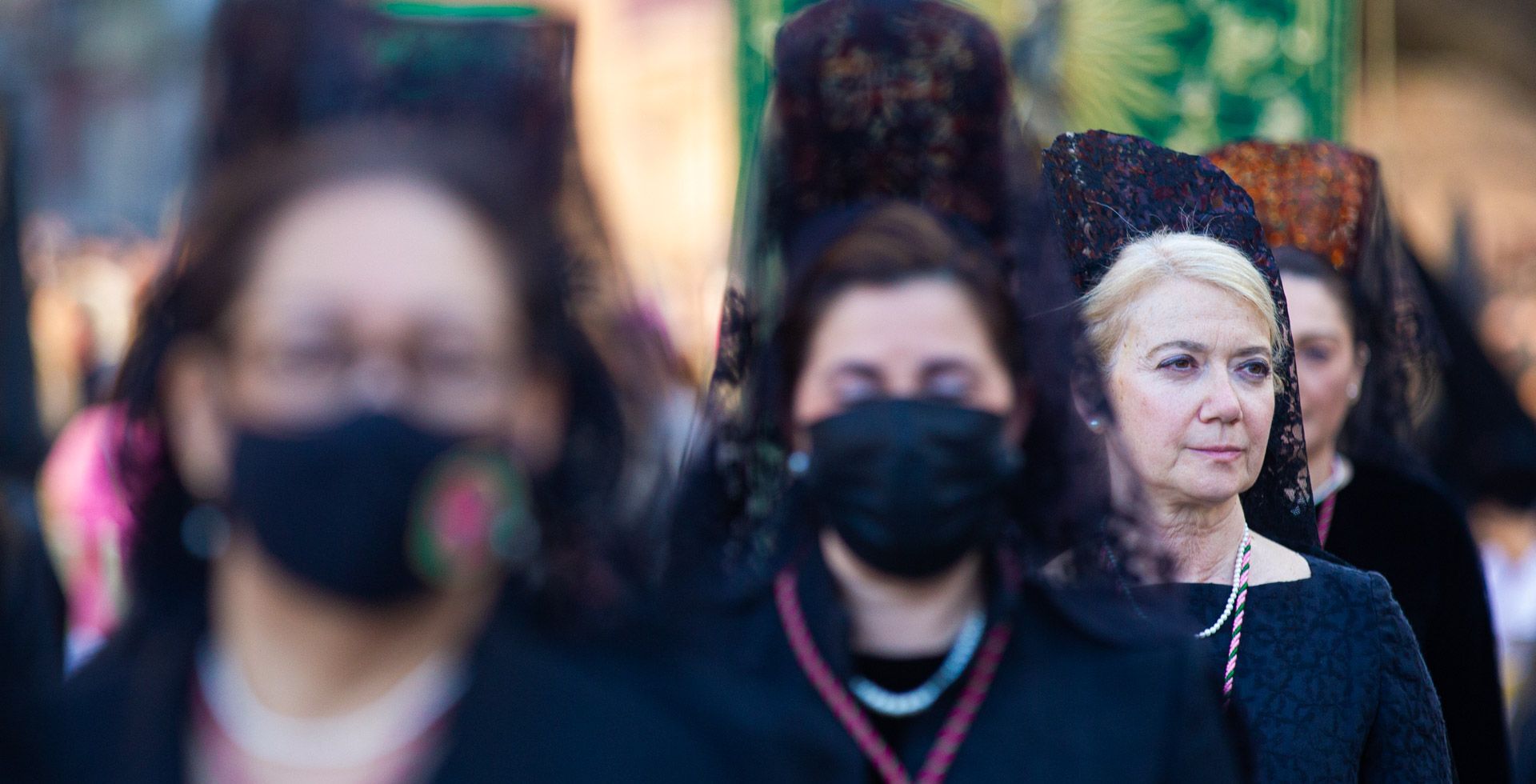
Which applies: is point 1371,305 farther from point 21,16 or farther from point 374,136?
point 21,16

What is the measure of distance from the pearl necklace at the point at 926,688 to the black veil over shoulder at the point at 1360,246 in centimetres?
171

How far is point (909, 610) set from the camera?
7.18ft

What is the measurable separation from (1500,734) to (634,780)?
2.45 meters

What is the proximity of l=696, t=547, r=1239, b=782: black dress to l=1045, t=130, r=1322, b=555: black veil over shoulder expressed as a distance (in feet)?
2.59

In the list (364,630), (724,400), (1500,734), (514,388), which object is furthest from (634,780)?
(1500,734)

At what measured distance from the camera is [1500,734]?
3395mm

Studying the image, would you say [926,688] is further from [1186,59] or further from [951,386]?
[1186,59]

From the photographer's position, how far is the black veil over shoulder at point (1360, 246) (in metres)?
3.51

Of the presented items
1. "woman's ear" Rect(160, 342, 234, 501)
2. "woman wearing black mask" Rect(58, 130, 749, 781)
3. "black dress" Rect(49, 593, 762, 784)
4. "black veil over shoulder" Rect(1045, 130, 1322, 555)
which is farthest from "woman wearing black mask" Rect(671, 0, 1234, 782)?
"woman's ear" Rect(160, 342, 234, 501)

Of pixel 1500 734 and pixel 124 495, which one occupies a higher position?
pixel 124 495

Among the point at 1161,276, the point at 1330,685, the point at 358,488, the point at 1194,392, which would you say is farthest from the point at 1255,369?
the point at 358,488

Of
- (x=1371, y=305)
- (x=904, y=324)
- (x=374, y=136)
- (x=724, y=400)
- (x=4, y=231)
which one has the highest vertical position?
(x=374, y=136)

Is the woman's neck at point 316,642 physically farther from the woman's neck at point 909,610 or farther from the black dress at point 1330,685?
the black dress at point 1330,685

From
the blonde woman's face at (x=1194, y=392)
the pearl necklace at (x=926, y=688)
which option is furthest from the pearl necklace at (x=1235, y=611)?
→ the pearl necklace at (x=926, y=688)
